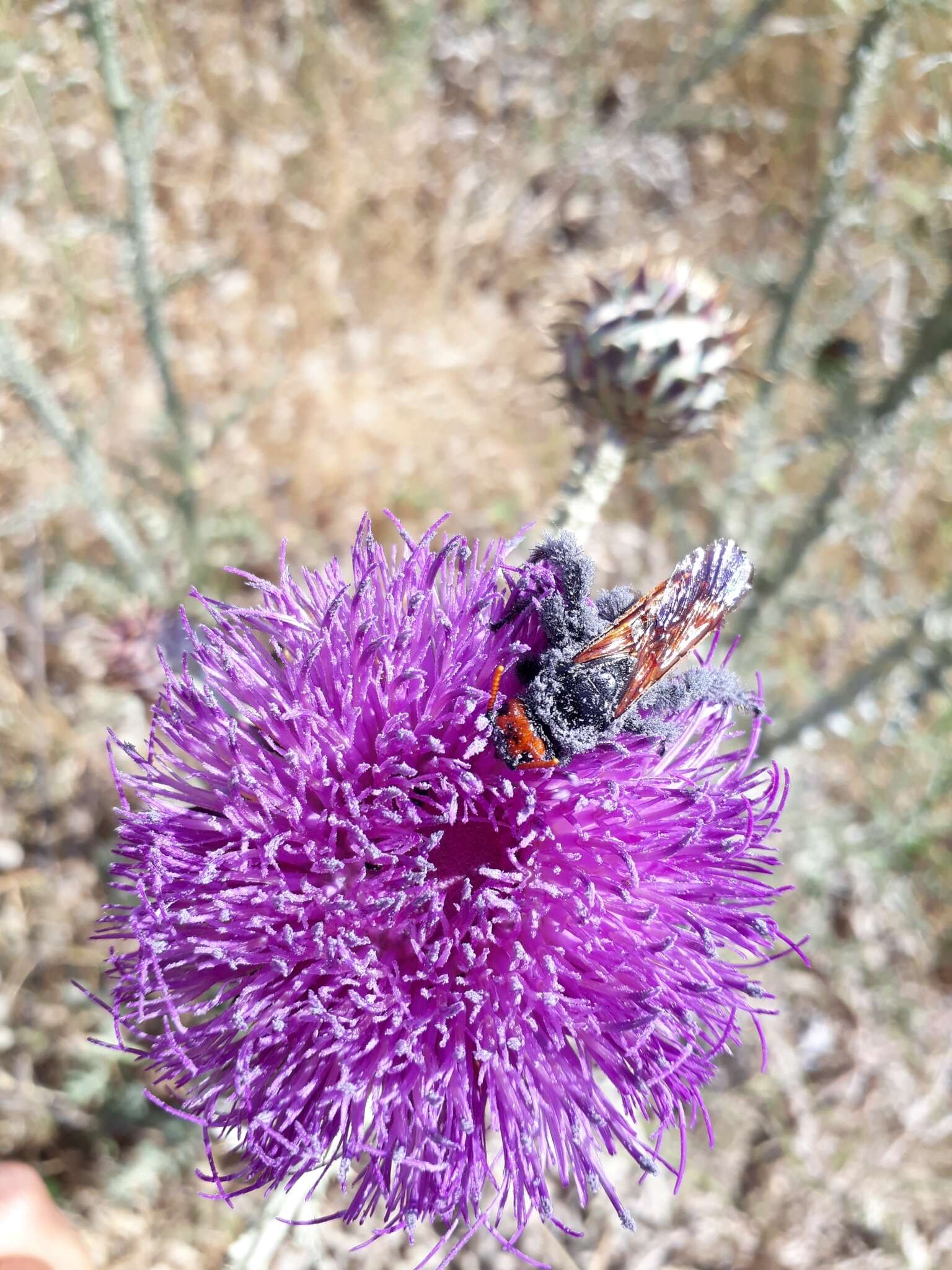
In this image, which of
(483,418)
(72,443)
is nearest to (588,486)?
(72,443)

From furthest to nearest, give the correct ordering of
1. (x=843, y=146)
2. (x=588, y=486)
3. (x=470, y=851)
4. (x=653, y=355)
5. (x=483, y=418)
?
(x=483, y=418), (x=843, y=146), (x=653, y=355), (x=588, y=486), (x=470, y=851)

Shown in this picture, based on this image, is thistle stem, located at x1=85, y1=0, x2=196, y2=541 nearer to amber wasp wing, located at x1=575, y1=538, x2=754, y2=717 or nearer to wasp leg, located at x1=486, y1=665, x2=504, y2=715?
wasp leg, located at x1=486, y1=665, x2=504, y2=715

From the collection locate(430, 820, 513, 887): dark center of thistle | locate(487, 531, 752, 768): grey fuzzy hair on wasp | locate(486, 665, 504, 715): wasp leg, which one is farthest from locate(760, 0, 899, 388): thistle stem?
locate(430, 820, 513, 887): dark center of thistle

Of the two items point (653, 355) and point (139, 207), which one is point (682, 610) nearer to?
point (653, 355)

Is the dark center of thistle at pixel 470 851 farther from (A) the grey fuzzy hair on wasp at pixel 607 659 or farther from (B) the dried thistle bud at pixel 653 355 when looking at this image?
(B) the dried thistle bud at pixel 653 355

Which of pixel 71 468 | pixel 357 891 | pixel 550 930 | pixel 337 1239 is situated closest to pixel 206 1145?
pixel 357 891
